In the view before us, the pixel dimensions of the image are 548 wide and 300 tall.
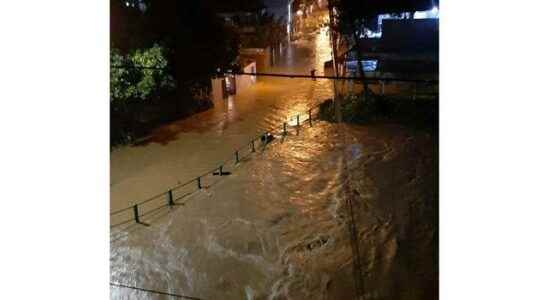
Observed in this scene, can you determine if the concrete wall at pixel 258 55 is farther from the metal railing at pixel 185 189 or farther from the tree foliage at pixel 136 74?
the tree foliage at pixel 136 74

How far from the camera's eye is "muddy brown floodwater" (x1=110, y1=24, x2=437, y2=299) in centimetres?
358

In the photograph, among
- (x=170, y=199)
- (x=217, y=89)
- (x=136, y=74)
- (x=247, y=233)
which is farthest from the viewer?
(x=217, y=89)

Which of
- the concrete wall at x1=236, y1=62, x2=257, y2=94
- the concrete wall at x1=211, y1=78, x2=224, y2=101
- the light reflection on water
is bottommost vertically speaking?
the light reflection on water

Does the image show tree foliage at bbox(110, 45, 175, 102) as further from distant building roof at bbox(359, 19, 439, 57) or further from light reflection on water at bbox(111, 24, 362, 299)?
distant building roof at bbox(359, 19, 439, 57)

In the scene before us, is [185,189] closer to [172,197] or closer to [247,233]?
[172,197]

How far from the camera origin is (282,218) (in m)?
4.41

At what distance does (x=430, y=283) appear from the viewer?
136 inches

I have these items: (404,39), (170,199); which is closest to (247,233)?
(170,199)

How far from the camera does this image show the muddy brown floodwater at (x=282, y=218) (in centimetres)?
358

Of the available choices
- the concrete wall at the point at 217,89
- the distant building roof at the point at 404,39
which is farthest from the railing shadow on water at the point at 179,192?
the distant building roof at the point at 404,39

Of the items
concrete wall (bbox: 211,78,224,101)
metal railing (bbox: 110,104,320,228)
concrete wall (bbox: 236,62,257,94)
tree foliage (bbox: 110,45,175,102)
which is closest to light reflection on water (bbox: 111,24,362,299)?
metal railing (bbox: 110,104,320,228)

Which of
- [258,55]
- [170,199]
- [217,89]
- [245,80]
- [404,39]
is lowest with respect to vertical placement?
[170,199]

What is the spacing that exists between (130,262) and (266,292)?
114cm
